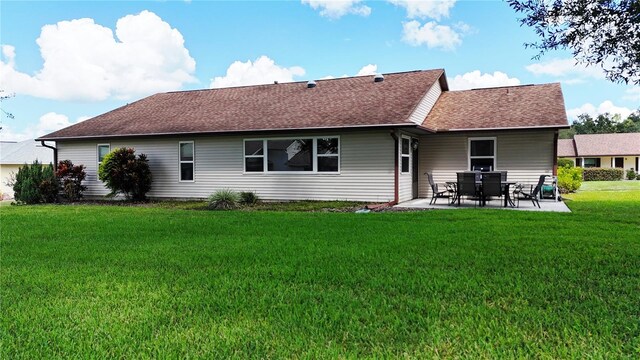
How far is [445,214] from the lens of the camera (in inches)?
405

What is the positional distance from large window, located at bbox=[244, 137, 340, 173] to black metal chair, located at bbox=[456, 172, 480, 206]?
385 centimetres

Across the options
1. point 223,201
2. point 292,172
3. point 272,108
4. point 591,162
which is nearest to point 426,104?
point 292,172

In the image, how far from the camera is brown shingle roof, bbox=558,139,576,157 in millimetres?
46875

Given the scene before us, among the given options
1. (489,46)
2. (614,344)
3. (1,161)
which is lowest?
(614,344)

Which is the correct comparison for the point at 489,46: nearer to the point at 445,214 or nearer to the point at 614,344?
the point at 445,214

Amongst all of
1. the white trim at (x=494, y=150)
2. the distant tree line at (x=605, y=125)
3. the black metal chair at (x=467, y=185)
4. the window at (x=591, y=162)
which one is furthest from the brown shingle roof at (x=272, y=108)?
the distant tree line at (x=605, y=125)

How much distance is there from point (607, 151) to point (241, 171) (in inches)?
1709

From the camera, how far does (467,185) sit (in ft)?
40.1

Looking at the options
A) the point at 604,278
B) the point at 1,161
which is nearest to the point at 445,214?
the point at 604,278

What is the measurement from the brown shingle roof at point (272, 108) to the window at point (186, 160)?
72 cm

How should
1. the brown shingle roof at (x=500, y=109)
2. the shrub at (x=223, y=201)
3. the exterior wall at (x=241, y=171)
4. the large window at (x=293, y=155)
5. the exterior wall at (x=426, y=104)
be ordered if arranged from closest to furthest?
the shrub at (x=223, y=201), the exterior wall at (x=241, y=171), the exterior wall at (x=426, y=104), the brown shingle roof at (x=500, y=109), the large window at (x=293, y=155)

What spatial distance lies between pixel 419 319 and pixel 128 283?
2932 millimetres

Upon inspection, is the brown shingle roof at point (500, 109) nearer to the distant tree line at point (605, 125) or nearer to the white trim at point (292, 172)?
the white trim at point (292, 172)

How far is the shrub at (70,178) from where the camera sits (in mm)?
16656
